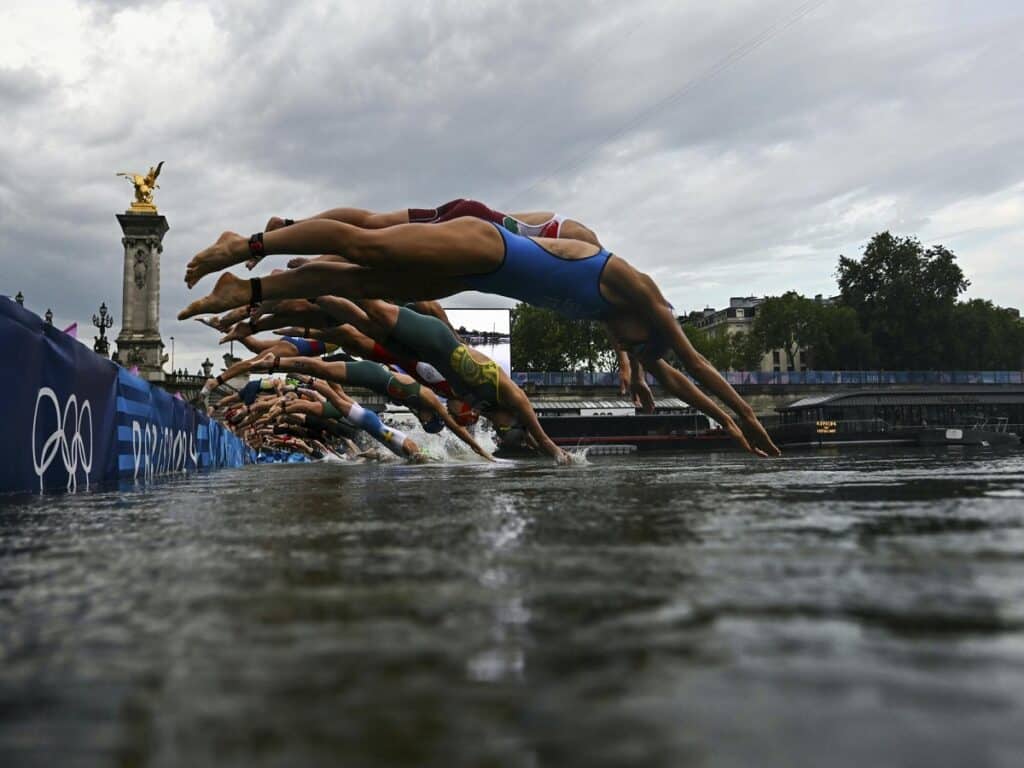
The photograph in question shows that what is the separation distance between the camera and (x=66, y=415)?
6.20 meters

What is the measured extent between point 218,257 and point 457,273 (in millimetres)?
1571

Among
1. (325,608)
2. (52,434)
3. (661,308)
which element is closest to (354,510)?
(325,608)

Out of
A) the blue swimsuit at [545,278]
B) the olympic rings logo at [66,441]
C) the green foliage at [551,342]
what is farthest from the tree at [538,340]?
the olympic rings logo at [66,441]

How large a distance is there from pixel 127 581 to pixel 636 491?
262 cm

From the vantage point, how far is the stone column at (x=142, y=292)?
53312mm

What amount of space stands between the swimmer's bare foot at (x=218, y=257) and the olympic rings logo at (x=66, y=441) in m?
1.27

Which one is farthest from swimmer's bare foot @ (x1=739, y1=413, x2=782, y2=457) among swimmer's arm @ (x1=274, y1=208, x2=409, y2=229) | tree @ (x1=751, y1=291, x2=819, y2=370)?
tree @ (x1=751, y1=291, x2=819, y2=370)

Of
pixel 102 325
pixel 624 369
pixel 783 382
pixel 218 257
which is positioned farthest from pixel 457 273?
pixel 783 382

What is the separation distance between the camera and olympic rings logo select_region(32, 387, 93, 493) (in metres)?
5.46

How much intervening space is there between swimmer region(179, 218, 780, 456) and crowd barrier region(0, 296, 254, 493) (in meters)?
0.99

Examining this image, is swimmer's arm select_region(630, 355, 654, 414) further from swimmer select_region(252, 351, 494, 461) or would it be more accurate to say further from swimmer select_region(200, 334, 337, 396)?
swimmer select_region(200, 334, 337, 396)

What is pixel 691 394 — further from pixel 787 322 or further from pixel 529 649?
pixel 787 322

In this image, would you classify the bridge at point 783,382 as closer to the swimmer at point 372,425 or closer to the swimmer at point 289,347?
the swimmer at point 372,425

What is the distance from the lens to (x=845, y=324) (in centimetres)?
6694
